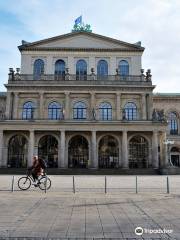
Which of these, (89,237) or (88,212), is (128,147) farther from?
(89,237)

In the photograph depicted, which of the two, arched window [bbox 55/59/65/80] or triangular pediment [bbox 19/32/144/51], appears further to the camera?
arched window [bbox 55/59/65/80]

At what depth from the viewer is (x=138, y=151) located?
49.6 m

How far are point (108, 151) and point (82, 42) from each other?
814 inches

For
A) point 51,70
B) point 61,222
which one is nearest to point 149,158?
point 51,70

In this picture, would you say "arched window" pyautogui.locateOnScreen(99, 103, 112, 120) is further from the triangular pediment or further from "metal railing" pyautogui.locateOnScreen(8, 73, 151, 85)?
the triangular pediment

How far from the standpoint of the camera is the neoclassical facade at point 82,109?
46.2 m

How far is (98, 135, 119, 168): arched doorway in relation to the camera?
49.5m

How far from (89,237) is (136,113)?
46.7m

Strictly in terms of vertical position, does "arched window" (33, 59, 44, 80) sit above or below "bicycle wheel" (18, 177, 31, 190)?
above

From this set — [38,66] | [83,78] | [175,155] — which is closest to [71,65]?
[83,78]

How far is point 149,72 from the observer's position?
53.2 metres

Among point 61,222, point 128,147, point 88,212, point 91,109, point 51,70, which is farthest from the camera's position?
point 51,70

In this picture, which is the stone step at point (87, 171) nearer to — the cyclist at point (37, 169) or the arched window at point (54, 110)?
the arched window at point (54, 110)

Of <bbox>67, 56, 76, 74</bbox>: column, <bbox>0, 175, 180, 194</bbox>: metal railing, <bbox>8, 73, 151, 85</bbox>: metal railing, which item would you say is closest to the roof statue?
<bbox>67, 56, 76, 74</bbox>: column
